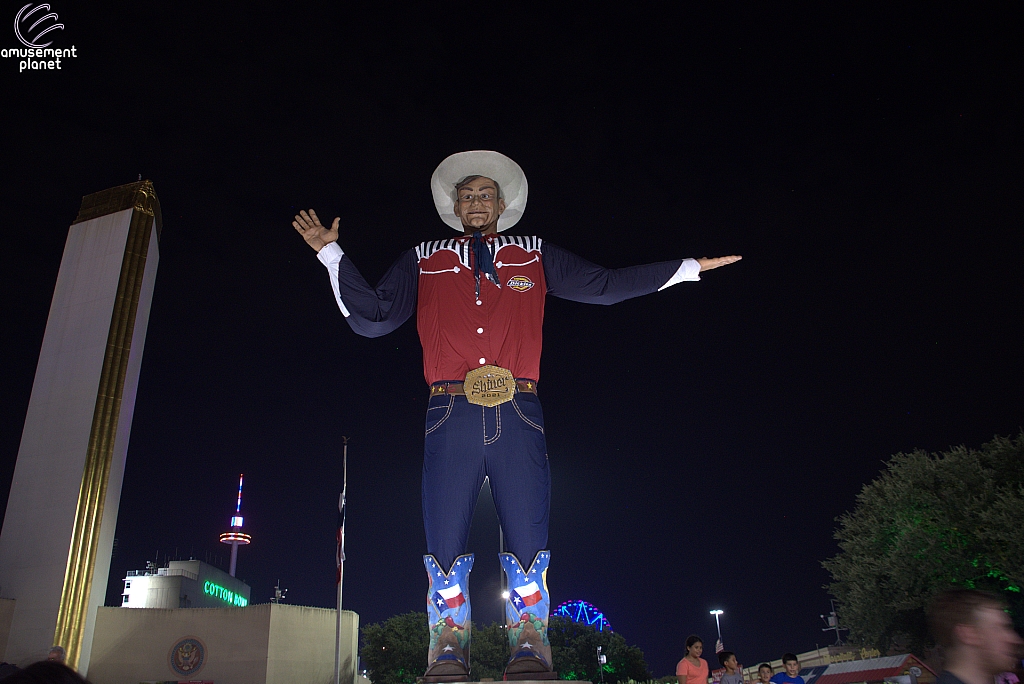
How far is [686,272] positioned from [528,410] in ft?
5.50

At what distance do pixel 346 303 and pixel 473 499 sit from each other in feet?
6.01

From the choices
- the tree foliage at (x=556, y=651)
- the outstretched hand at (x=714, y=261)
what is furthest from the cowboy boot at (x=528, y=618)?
the tree foliage at (x=556, y=651)

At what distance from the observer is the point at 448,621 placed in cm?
477

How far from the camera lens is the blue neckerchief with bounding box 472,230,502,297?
567 cm

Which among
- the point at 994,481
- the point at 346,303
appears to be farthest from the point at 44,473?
the point at 994,481

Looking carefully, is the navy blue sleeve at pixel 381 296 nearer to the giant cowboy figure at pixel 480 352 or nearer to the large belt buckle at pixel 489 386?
the giant cowboy figure at pixel 480 352

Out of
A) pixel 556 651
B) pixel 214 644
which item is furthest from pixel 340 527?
pixel 556 651

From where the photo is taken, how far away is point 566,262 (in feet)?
19.5

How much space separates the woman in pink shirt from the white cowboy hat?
181 inches

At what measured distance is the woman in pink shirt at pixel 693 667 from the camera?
7071 mm

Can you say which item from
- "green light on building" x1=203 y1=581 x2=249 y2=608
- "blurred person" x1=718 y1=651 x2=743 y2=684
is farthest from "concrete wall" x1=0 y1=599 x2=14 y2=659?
"green light on building" x1=203 y1=581 x2=249 y2=608

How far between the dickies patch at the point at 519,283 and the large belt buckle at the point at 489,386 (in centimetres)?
71

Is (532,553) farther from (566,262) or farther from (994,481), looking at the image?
(994,481)

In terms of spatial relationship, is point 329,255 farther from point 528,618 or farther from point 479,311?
point 528,618
